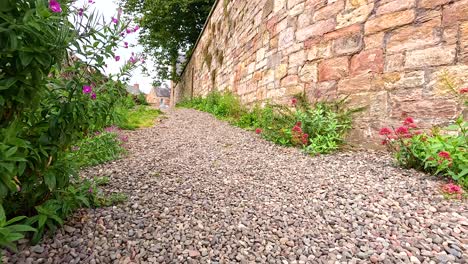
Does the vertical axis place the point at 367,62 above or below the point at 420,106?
above

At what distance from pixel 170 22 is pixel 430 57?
14165 mm

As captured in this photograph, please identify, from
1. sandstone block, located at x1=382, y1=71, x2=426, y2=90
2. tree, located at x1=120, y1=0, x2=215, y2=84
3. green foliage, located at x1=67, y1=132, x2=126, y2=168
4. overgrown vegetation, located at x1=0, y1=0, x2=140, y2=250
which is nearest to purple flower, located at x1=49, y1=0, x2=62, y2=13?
overgrown vegetation, located at x1=0, y1=0, x2=140, y2=250

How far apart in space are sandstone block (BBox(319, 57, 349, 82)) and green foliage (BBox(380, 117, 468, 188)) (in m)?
1.09

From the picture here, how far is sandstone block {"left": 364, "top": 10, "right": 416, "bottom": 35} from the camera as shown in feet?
9.61

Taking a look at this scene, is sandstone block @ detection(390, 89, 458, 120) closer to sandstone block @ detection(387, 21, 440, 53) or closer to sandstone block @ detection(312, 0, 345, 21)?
sandstone block @ detection(387, 21, 440, 53)

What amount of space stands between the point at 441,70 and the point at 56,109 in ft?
10.5

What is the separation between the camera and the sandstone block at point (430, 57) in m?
2.66

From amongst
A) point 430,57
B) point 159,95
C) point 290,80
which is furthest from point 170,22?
point 159,95

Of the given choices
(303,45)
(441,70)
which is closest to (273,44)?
(303,45)

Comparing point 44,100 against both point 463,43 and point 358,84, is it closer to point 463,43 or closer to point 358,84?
point 358,84

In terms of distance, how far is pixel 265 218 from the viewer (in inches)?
72.5

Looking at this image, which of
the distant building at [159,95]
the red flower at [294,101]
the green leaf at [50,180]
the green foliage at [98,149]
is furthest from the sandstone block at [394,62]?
the distant building at [159,95]

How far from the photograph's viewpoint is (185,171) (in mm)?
2664

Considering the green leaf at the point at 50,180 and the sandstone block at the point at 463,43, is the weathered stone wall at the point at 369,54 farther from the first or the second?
the green leaf at the point at 50,180
